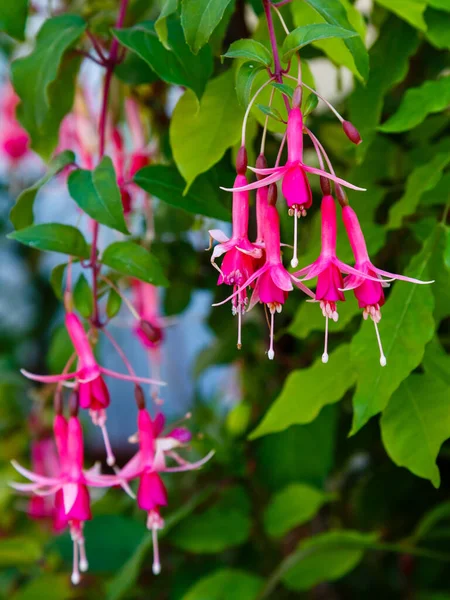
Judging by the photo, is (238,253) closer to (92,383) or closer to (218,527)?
(92,383)

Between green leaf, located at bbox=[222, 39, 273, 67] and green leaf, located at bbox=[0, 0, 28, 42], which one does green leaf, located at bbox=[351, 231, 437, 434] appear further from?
green leaf, located at bbox=[0, 0, 28, 42]

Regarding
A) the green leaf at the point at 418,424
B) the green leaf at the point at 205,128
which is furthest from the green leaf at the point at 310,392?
the green leaf at the point at 205,128

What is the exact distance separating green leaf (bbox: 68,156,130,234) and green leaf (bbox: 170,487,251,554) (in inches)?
13.4

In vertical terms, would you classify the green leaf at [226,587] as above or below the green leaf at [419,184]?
below

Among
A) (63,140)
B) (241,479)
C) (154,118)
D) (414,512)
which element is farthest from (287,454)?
(63,140)

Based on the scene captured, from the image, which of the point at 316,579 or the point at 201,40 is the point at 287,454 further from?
the point at 201,40

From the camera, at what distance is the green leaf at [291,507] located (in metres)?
0.57

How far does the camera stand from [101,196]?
38cm

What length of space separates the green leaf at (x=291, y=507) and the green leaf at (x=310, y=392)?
194 millimetres

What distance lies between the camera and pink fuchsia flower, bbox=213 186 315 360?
289mm

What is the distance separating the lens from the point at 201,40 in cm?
31

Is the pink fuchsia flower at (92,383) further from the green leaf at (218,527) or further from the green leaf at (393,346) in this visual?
the green leaf at (218,527)

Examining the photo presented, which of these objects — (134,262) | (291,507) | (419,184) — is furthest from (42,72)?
(291,507)

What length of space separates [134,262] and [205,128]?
9cm
